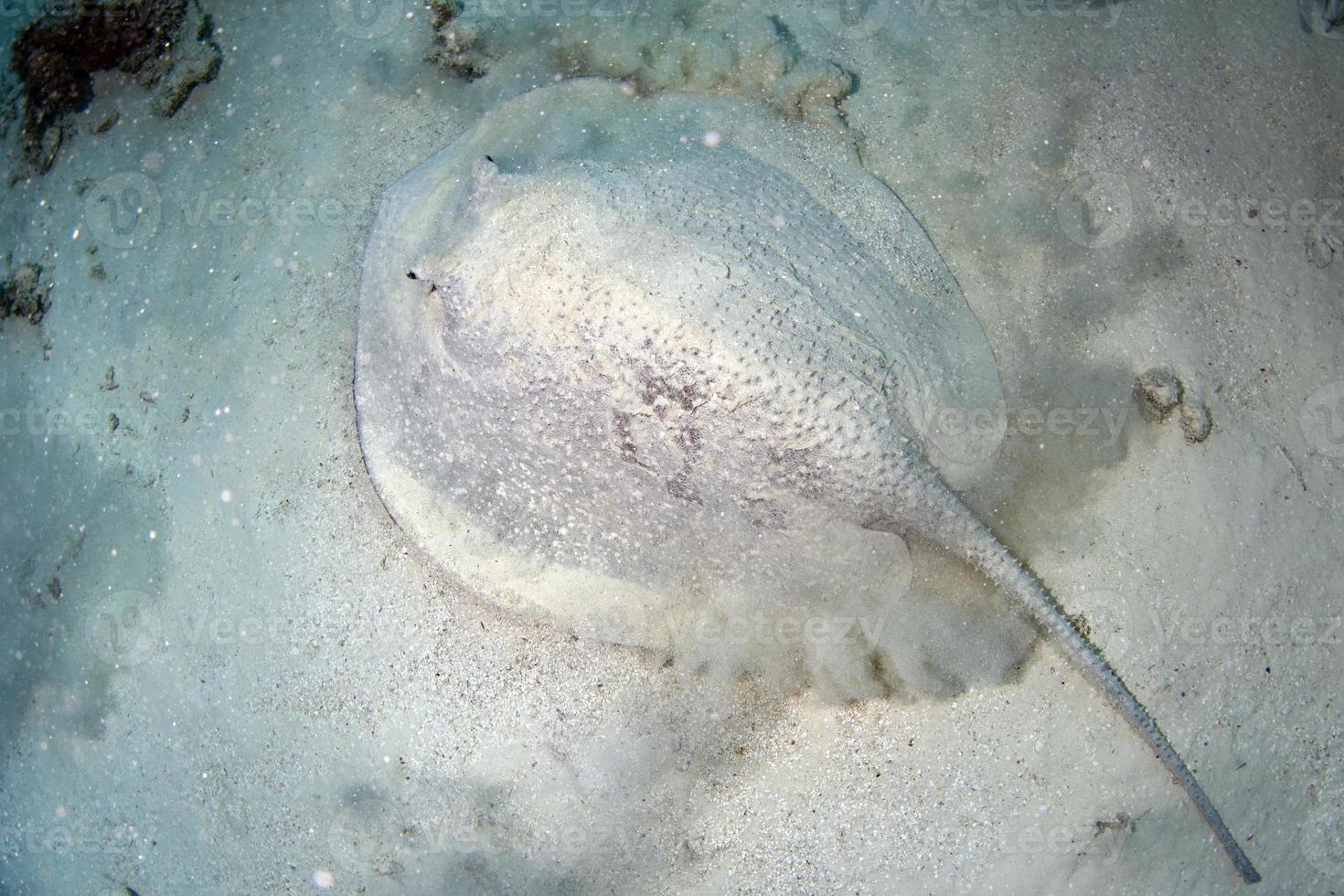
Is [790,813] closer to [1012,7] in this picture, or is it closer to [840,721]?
[840,721]

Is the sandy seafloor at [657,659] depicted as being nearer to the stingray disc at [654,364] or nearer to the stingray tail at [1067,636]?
the stingray tail at [1067,636]

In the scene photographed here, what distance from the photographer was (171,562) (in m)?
Result: 4.16

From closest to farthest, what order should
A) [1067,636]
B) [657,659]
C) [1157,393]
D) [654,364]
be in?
[654,364] < [1067,636] < [657,659] < [1157,393]

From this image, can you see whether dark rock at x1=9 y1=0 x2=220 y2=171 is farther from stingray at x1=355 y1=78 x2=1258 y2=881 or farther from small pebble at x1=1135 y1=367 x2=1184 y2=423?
small pebble at x1=1135 y1=367 x2=1184 y2=423

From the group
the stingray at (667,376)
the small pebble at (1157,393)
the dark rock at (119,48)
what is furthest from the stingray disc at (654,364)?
the dark rock at (119,48)

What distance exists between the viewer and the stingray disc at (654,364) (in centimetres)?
273

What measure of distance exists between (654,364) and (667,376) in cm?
7

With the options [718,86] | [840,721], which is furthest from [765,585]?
[718,86]

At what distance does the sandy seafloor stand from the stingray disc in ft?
1.72

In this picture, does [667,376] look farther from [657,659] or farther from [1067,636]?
[1067,636]

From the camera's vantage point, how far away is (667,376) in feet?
8.86

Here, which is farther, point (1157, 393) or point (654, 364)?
point (1157, 393)

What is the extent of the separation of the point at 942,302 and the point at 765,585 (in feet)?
5.33

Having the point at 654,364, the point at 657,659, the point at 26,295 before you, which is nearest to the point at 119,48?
the point at 26,295
